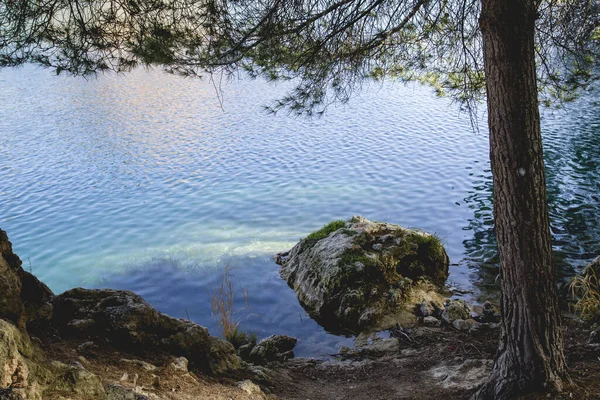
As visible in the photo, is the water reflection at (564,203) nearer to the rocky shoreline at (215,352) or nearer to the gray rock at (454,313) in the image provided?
the gray rock at (454,313)

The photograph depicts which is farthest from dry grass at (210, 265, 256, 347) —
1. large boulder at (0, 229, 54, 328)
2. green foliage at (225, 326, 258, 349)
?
large boulder at (0, 229, 54, 328)

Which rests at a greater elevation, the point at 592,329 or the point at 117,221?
the point at 117,221

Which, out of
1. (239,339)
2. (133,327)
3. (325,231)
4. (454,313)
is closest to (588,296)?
(454,313)

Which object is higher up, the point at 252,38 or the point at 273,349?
the point at 252,38

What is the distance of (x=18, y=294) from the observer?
10.2ft

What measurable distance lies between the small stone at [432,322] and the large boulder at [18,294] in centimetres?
429

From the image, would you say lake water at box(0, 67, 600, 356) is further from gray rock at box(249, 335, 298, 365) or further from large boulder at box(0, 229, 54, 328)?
large boulder at box(0, 229, 54, 328)

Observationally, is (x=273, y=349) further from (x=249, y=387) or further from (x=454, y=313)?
(x=454, y=313)

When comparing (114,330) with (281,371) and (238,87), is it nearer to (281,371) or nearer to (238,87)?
(281,371)

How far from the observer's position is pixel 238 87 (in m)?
24.6

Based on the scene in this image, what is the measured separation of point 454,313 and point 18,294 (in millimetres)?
4896

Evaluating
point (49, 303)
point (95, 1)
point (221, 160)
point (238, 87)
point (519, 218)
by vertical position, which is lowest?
point (49, 303)

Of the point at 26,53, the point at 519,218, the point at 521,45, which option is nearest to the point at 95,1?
the point at 26,53

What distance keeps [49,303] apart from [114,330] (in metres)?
0.48
